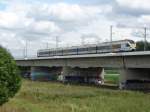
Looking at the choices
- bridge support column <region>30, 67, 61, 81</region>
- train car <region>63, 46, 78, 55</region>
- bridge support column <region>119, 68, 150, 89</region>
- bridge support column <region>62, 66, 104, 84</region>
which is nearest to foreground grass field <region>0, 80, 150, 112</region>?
bridge support column <region>119, 68, 150, 89</region>

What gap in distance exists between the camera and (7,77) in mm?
23312

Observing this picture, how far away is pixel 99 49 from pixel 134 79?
41.8 feet

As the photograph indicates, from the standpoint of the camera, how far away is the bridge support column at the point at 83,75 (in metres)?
99.9

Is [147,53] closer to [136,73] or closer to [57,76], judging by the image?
[136,73]

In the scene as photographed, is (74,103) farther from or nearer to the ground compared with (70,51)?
nearer to the ground

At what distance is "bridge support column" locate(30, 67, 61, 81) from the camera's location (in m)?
120

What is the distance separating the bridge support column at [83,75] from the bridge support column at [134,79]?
929 inches

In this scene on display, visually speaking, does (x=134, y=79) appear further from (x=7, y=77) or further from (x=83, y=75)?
(x=7, y=77)

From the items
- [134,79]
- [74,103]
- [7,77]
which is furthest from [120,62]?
[7,77]

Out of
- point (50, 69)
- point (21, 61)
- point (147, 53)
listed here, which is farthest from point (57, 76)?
point (147, 53)

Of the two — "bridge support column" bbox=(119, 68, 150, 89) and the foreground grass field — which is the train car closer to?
"bridge support column" bbox=(119, 68, 150, 89)

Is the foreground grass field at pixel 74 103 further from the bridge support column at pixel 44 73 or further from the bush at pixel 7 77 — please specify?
the bridge support column at pixel 44 73

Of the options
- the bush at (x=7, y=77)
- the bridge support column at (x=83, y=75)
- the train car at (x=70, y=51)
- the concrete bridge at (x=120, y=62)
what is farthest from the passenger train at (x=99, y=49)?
the bush at (x=7, y=77)

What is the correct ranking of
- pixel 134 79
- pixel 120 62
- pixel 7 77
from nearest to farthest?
pixel 7 77 < pixel 120 62 < pixel 134 79
